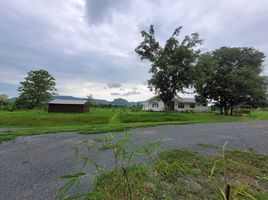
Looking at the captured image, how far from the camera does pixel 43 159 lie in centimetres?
541

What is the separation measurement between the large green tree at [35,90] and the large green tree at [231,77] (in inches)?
1405

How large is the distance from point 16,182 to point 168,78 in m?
23.9

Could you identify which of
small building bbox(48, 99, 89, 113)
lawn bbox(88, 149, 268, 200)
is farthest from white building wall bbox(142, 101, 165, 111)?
lawn bbox(88, 149, 268, 200)

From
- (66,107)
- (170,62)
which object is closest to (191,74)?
(170,62)

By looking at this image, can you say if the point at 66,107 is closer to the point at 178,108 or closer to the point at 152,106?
the point at 152,106

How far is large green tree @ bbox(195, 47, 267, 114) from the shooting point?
28.9m

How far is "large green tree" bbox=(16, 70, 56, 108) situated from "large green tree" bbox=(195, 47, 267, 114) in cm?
3568

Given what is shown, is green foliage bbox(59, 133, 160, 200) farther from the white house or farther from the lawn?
the white house

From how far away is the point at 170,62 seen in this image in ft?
84.4

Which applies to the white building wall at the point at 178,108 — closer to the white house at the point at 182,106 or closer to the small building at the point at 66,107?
the white house at the point at 182,106

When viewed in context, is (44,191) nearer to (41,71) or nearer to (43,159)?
(43,159)

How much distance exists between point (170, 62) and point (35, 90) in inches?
1407

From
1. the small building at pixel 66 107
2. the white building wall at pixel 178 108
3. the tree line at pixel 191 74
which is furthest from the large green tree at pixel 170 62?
the white building wall at pixel 178 108

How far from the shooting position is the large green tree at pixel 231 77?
28858 mm
